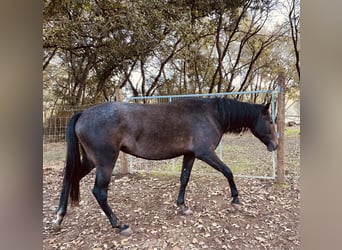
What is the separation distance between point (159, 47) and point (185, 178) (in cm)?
66

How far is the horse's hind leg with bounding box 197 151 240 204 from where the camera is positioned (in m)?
1.19

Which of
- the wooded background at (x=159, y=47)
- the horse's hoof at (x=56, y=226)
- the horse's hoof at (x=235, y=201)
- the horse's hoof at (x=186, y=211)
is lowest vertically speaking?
the horse's hoof at (x=56, y=226)

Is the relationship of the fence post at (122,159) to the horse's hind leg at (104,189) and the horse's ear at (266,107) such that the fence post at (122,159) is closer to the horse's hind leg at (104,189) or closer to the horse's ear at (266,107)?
the horse's hind leg at (104,189)

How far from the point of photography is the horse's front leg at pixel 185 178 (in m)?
1.20

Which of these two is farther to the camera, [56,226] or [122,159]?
[122,159]

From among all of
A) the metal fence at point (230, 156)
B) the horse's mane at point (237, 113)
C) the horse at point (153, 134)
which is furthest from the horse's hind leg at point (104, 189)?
the horse's mane at point (237, 113)

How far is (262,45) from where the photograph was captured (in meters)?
1.17

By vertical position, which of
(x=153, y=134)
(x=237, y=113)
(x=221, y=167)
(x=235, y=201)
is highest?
(x=237, y=113)

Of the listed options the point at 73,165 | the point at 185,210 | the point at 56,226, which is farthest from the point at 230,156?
the point at 56,226

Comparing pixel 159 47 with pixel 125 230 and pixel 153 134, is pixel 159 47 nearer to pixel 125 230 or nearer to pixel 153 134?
pixel 153 134

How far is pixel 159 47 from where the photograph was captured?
1.26 m

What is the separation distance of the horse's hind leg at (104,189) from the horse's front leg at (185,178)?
0.27 m
